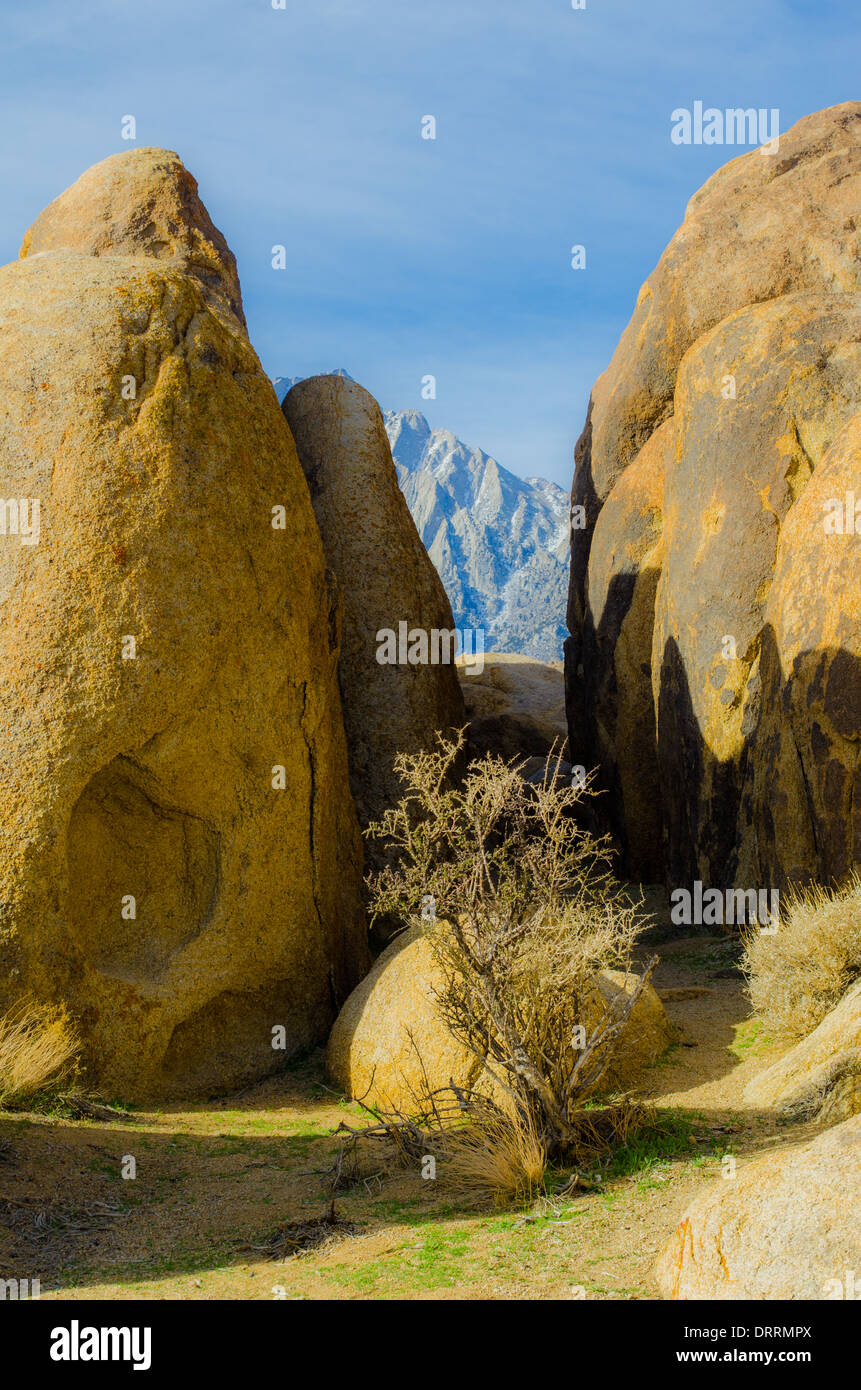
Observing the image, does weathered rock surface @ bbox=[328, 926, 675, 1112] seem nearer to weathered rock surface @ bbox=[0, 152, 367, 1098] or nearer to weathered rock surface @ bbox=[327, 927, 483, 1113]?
weathered rock surface @ bbox=[327, 927, 483, 1113]

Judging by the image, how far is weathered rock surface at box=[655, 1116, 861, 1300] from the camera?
3.79m

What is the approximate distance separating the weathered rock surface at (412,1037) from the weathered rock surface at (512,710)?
25.6 feet

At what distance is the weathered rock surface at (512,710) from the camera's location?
17.8 meters

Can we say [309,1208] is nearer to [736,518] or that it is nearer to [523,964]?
[523,964]

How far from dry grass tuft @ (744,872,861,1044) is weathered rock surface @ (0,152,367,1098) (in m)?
3.35

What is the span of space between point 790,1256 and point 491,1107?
2.66m

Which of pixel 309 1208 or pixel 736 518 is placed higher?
pixel 736 518

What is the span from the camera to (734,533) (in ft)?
38.3

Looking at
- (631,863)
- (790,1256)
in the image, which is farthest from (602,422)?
(790,1256)

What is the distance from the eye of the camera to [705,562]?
39.5 ft

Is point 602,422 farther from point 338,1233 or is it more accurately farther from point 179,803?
point 338,1233

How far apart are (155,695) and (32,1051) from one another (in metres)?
2.26

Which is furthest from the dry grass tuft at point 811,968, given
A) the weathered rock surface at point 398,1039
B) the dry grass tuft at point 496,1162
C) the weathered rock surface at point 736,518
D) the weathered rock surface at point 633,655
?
the weathered rock surface at point 633,655

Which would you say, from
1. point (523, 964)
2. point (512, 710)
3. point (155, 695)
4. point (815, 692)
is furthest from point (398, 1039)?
point (512, 710)
